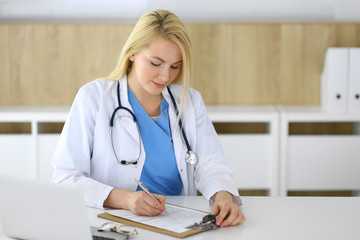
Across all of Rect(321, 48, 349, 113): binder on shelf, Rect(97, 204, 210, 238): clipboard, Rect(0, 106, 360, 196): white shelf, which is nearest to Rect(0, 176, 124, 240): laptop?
Rect(97, 204, 210, 238): clipboard

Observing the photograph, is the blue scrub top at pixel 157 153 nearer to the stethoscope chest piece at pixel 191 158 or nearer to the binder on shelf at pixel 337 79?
the stethoscope chest piece at pixel 191 158

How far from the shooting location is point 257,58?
312cm

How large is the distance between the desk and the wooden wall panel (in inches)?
62.5

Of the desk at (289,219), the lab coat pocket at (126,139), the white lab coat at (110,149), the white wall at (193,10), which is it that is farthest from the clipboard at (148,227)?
the white wall at (193,10)

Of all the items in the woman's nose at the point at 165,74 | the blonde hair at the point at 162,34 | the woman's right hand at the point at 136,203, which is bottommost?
the woman's right hand at the point at 136,203

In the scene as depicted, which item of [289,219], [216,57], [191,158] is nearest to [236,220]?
[289,219]

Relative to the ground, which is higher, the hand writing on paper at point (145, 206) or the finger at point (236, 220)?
the hand writing on paper at point (145, 206)

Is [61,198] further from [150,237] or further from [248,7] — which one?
[248,7]

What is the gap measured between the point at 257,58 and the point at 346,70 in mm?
542

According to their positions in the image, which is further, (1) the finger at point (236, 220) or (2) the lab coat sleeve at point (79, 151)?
(2) the lab coat sleeve at point (79, 151)

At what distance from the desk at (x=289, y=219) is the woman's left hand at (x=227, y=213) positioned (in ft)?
0.06

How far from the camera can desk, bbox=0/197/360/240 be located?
129 centimetres

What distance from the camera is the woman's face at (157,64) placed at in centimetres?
171

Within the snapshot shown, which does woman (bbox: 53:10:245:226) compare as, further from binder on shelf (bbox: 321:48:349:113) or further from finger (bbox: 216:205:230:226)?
binder on shelf (bbox: 321:48:349:113)
